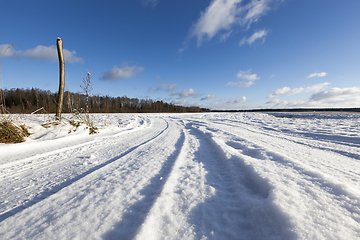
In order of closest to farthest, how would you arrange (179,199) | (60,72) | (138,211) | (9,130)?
1. (138,211)
2. (179,199)
3. (9,130)
4. (60,72)

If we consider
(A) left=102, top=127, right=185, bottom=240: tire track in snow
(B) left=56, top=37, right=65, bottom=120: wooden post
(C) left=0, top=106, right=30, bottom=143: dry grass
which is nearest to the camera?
(A) left=102, top=127, right=185, bottom=240: tire track in snow

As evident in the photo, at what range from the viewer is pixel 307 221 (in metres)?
0.88

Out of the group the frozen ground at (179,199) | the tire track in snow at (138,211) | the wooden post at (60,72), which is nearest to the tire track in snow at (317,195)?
the frozen ground at (179,199)

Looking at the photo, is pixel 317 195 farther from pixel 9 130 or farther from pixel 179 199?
pixel 9 130

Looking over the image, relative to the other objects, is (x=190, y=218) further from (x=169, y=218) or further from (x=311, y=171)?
(x=311, y=171)

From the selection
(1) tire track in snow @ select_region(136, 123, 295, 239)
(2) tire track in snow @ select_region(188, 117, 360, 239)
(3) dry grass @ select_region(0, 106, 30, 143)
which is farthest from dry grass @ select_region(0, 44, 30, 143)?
(2) tire track in snow @ select_region(188, 117, 360, 239)

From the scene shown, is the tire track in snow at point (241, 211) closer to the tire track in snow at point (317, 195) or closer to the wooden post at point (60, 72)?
the tire track in snow at point (317, 195)

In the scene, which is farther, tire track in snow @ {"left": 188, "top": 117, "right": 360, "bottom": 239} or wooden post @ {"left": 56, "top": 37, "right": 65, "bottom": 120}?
wooden post @ {"left": 56, "top": 37, "right": 65, "bottom": 120}

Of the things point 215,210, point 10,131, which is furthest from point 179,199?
point 10,131

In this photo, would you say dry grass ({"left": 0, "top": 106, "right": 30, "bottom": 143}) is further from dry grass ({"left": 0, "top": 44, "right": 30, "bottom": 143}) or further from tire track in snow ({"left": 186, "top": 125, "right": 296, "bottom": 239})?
tire track in snow ({"left": 186, "top": 125, "right": 296, "bottom": 239})

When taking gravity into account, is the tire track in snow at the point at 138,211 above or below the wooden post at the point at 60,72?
below

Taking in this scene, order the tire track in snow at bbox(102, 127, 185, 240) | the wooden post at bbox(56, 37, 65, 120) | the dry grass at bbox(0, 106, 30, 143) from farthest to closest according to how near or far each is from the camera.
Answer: the wooden post at bbox(56, 37, 65, 120)
the dry grass at bbox(0, 106, 30, 143)
the tire track in snow at bbox(102, 127, 185, 240)

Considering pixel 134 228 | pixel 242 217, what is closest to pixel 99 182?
pixel 134 228

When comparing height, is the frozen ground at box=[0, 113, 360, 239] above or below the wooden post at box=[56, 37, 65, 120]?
below
